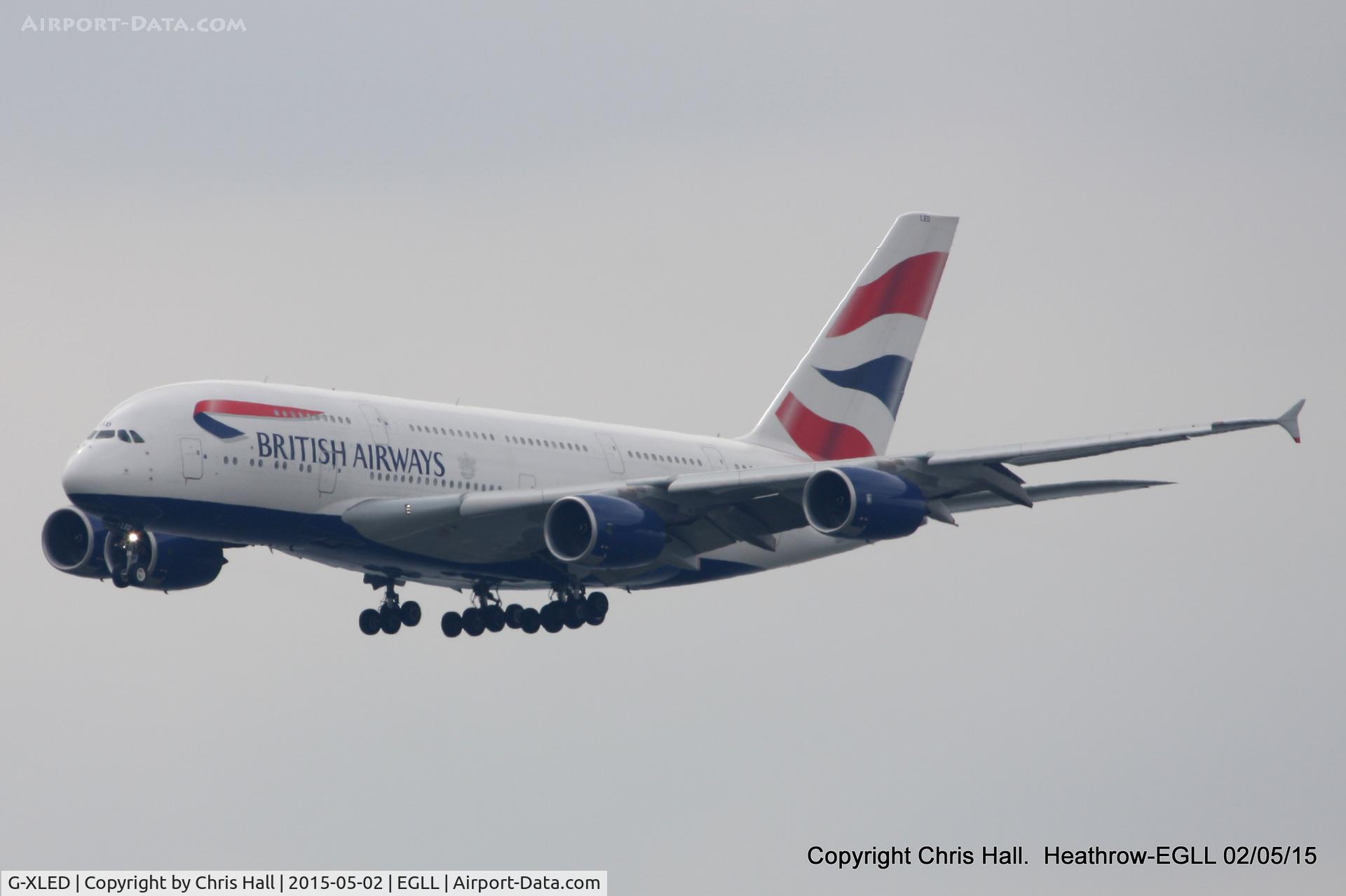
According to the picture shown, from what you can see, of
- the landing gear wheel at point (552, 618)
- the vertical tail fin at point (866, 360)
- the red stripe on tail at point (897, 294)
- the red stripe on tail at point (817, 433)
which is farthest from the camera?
the red stripe on tail at point (897, 294)

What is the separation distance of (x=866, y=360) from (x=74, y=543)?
23.2 metres

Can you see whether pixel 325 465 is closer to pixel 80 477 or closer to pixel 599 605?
pixel 80 477

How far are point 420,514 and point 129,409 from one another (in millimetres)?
6747

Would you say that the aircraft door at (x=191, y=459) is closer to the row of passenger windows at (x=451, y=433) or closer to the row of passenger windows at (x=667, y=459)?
the row of passenger windows at (x=451, y=433)

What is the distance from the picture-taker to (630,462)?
174 ft

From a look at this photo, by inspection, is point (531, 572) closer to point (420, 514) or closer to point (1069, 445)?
point (420, 514)

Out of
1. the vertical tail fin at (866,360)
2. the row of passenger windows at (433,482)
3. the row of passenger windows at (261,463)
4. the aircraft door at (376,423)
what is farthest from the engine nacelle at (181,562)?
the vertical tail fin at (866,360)

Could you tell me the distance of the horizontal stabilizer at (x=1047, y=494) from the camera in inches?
1897

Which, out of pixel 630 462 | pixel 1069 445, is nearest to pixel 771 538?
pixel 630 462

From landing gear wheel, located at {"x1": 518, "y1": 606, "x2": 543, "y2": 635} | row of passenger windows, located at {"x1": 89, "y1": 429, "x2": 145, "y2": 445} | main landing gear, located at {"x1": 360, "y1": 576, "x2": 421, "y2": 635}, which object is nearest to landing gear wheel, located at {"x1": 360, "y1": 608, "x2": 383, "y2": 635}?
main landing gear, located at {"x1": 360, "y1": 576, "x2": 421, "y2": 635}

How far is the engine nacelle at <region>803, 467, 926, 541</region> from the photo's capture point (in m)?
45.1

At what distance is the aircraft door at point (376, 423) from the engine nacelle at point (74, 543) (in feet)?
24.4

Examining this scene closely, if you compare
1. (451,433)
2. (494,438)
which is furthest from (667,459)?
(451,433)

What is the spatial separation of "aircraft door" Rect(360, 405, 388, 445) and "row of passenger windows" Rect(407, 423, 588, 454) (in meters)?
0.74
